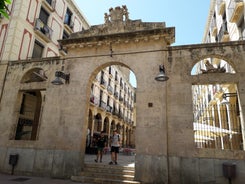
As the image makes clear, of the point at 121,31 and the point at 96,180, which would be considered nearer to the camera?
the point at 96,180

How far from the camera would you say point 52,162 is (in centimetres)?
792

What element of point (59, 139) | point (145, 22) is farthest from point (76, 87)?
point (145, 22)

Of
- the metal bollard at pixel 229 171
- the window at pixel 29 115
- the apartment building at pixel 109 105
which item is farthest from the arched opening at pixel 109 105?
the metal bollard at pixel 229 171

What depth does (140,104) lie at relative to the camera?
765 centimetres

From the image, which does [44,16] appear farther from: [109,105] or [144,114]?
[109,105]

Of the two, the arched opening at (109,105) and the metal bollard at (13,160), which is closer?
the metal bollard at (13,160)

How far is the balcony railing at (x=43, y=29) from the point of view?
43.7ft

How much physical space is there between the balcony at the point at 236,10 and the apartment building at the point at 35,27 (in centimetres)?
1269

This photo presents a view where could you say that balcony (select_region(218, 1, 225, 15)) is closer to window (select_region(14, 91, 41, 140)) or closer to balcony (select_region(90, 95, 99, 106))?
balcony (select_region(90, 95, 99, 106))

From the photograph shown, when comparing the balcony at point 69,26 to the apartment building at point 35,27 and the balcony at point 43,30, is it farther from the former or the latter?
the balcony at point 43,30

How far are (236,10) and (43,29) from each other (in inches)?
509

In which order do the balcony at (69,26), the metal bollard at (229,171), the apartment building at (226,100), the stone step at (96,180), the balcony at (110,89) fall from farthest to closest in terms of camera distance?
the balcony at (110,89)
the balcony at (69,26)
the apartment building at (226,100)
the stone step at (96,180)
the metal bollard at (229,171)

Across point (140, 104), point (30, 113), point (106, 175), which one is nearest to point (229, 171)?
point (140, 104)

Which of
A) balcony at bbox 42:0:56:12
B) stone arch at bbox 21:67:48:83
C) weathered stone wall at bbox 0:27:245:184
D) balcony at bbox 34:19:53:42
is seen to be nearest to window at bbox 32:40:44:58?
balcony at bbox 34:19:53:42
